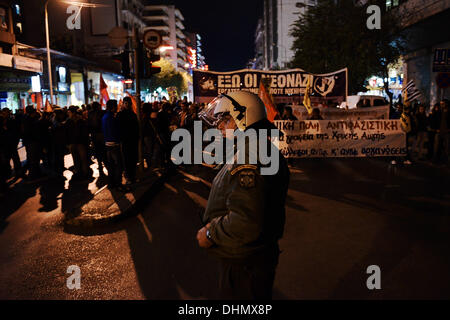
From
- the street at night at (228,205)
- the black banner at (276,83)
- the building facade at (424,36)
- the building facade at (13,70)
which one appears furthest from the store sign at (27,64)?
the building facade at (424,36)

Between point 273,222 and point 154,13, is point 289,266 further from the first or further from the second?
point 154,13

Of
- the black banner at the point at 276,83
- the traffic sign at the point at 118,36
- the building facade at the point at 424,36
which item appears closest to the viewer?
the traffic sign at the point at 118,36

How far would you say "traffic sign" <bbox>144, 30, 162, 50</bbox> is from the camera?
10727 mm

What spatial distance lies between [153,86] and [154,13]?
44.9 metres

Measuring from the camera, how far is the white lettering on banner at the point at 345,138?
490 inches

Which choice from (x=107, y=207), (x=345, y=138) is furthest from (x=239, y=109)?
(x=345, y=138)

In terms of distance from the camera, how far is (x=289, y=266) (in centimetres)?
478

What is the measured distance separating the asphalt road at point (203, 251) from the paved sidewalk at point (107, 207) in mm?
188

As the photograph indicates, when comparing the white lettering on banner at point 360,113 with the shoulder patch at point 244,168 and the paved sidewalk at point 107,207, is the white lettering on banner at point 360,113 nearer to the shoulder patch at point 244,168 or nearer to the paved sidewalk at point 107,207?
the paved sidewalk at point 107,207

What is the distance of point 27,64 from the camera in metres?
24.3

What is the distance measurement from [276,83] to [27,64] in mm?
17434
